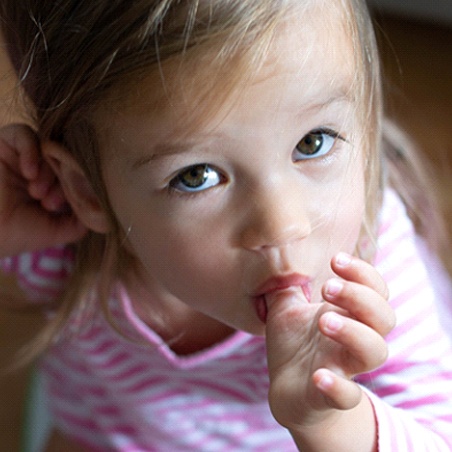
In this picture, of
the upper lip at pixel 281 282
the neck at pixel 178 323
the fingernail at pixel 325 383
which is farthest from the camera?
the neck at pixel 178 323

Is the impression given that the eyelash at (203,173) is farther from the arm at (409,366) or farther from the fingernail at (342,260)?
the arm at (409,366)

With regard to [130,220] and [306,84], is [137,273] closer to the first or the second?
[130,220]

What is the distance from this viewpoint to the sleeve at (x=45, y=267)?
986 mm

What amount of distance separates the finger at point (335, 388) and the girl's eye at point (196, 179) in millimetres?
171

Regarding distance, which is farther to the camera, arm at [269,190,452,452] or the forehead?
arm at [269,190,452,452]

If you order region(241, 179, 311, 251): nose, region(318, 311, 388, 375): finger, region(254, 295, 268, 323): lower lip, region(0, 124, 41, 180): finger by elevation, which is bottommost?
region(318, 311, 388, 375): finger

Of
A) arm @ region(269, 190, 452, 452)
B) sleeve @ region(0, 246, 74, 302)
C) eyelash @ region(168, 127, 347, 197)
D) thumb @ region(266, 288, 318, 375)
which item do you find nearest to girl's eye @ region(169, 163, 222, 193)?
eyelash @ region(168, 127, 347, 197)

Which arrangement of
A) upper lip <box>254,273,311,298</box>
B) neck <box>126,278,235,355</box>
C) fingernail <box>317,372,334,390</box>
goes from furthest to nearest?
neck <box>126,278,235,355</box>, upper lip <box>254,273,311,298</box>, fingernail <box>317,372,334,390</box>

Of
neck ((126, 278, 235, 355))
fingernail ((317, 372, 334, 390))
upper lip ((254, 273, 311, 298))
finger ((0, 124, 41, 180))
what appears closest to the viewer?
fingernail ((317, 372, 334, 390))

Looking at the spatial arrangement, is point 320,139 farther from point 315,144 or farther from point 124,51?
point 124,51

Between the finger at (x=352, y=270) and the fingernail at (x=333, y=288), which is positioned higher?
the finger at (x=352, y=270)

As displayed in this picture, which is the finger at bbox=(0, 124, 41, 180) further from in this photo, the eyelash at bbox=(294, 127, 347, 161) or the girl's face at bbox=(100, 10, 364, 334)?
the eyelash at bbox=(294, 127, 347, 161)

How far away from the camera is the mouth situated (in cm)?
69

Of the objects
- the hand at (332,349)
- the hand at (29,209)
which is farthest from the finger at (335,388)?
the hand at (29,209)
